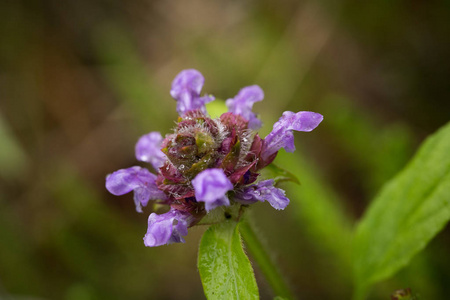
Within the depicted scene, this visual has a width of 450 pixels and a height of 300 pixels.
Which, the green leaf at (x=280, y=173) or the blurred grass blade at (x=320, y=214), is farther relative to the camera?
the blurred grass blade at (x=320, y=214)

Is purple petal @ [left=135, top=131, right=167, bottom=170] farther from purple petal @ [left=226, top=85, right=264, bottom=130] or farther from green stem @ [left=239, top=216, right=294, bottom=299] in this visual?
green stem @ [left=239, top=216, right=294, bottom=299]

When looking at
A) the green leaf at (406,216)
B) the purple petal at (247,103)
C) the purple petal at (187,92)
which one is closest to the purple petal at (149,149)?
the purple petal at (187,92)

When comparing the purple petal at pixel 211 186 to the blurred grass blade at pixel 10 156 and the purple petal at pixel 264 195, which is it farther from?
the blurred grass blade at pixel 10 156

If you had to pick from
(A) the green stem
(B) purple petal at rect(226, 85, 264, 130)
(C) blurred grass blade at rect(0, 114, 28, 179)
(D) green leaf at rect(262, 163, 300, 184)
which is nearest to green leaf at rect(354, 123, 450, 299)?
(A) the green stem

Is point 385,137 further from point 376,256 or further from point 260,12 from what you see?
point 260,12

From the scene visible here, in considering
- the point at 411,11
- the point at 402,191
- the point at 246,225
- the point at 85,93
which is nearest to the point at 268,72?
the point at 411,11
